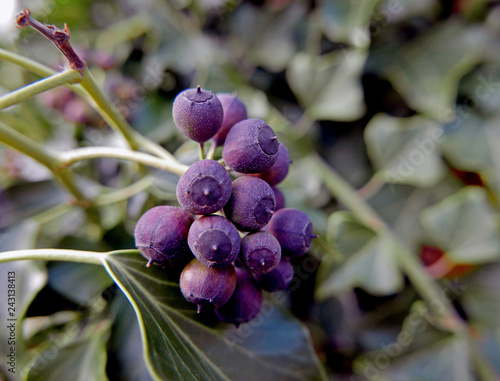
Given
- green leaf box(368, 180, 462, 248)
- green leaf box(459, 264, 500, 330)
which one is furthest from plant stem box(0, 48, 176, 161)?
green leaf box(459, 264, 500, 330)

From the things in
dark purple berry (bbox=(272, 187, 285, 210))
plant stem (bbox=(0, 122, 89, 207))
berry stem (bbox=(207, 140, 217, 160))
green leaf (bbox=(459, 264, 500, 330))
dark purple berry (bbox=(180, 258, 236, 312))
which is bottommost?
green leaf (bbox=(459, 264, 500, 330))

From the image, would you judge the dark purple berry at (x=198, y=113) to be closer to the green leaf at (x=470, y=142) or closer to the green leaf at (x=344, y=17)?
the green leaf at (x=344, y=17)

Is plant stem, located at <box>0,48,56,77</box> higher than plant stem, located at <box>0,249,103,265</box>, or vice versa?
plant stem, located at <box>0,48,56,77</box>

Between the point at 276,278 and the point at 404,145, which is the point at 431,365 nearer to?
the point at 404,145

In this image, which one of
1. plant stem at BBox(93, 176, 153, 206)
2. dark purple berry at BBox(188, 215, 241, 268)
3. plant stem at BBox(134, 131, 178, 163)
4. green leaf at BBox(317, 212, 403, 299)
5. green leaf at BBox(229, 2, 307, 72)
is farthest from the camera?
green leaf at BBox(229, 2, 307, 72)

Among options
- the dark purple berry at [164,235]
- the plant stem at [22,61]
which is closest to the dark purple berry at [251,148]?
the dark purple berry at [164,235]

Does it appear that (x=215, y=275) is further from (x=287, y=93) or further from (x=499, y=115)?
(x=499, y=115)

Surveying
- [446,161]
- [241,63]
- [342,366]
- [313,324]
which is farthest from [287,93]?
[342,366]

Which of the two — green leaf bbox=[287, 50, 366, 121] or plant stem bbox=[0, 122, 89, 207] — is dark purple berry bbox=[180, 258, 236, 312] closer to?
plant stem bbox=[0, 122, 89, 207]
